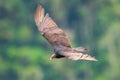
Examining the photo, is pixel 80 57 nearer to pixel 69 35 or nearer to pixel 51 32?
pixel 51 32

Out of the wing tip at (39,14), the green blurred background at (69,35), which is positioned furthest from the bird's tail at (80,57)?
the green blurred background at (69,35)

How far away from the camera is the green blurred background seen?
24.7 m

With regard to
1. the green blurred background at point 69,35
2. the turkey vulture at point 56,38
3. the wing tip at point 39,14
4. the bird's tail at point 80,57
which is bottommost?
the bird's tail at point 80,57

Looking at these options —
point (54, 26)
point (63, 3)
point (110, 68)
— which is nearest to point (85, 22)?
point (63, 3)

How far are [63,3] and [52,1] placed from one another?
1099 millimetres

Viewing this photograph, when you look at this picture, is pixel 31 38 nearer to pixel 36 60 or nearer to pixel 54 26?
pixel 36 60

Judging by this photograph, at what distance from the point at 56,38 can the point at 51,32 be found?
140 mm

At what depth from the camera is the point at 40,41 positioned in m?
26.2

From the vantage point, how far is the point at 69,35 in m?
25.5

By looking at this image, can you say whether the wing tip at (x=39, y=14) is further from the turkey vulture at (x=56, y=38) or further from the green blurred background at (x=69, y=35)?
the green blurred background at (x=69, y=35)

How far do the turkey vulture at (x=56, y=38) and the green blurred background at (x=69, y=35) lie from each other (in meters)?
16.7

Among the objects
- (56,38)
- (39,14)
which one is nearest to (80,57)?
(56,38)

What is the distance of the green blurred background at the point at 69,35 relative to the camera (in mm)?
24703

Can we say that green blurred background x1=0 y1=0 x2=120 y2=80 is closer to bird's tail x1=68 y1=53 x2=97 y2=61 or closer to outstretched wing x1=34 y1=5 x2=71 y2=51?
outstretched wing x1=34 y1=5 x2=71 y2=51
